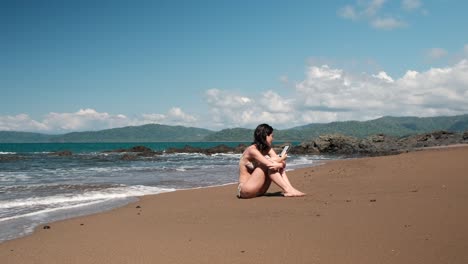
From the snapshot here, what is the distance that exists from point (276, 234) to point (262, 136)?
3.45m

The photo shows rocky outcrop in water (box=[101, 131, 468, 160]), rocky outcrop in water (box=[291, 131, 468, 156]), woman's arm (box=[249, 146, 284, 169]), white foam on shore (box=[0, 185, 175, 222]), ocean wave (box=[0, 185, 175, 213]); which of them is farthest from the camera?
rocky outcrop in water (box=[291, 131, 468, 156])

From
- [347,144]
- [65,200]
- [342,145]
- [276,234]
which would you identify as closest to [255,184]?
[276,234]

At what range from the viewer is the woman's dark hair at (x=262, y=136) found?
7.70 meters

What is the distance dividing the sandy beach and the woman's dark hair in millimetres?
1204

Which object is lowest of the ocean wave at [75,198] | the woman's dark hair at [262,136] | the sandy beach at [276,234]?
the ocean wave at [75,198]

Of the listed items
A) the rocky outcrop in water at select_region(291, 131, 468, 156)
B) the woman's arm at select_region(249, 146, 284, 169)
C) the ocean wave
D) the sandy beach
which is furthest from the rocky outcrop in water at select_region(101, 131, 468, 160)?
the sandy beach

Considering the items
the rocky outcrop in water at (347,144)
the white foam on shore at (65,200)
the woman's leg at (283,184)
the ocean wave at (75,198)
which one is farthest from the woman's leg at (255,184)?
the rocky outcrop in water at (347,144)

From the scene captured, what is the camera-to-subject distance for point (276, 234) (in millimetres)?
4453

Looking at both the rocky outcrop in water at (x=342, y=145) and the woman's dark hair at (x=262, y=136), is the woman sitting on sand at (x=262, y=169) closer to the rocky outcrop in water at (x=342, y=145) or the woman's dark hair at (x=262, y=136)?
the woman's dark hair at (x=262, y=136)

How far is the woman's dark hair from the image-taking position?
25.2ft

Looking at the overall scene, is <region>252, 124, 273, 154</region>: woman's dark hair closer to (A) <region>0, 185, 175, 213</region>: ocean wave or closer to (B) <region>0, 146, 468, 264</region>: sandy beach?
(B) <region>0, 146, 468, 264</region>: sandy beach

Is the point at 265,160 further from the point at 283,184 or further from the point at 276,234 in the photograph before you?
the point at 276,234

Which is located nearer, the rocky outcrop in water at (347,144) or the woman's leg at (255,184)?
the woman's leg at (255,184)

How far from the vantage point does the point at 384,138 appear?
58.1 meters
